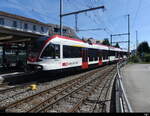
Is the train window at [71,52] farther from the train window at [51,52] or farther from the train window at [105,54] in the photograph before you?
the train window at [105,54]

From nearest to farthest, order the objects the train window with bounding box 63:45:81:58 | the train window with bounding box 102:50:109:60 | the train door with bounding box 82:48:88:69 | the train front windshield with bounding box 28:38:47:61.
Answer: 1. the train front windshield with bounding box 28:38:47:61
2. the train window with bounding box 63:45:81:58
3. the train door with bounding box 82:48:88:69
4. the train window with bounding box 102:50:109:60

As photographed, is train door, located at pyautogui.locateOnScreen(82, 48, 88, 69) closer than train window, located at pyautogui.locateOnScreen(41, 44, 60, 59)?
No

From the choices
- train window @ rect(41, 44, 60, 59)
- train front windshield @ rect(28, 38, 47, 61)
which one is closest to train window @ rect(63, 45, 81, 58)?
train window @ rect(41, 44, 60, 59)

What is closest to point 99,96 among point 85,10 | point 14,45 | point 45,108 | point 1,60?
point 45,108

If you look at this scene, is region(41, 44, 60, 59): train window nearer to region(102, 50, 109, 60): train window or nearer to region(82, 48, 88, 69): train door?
region(82, 48, 88, 69): train door

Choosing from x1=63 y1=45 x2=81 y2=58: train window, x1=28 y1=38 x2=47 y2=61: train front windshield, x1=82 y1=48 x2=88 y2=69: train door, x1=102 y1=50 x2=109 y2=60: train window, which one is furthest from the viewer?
x1=102 y1=50 x2=109 y2=60: train window

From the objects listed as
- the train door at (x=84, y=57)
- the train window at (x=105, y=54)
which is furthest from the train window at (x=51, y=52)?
the train window at (x=105, y=54)

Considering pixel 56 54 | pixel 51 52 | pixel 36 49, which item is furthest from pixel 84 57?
pixel 36 49

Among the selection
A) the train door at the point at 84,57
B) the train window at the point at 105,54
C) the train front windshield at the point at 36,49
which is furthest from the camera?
the train window at the point at 105,54

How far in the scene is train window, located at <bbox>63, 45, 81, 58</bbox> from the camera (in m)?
12.1

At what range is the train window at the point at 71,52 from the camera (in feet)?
39.7

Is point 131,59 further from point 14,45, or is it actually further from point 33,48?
point 33,48

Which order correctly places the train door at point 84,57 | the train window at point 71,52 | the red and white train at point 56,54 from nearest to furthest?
the red and white train at point 56,54, the train window at point 71,52, the train door at point 84,57

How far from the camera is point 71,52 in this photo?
13.0m
